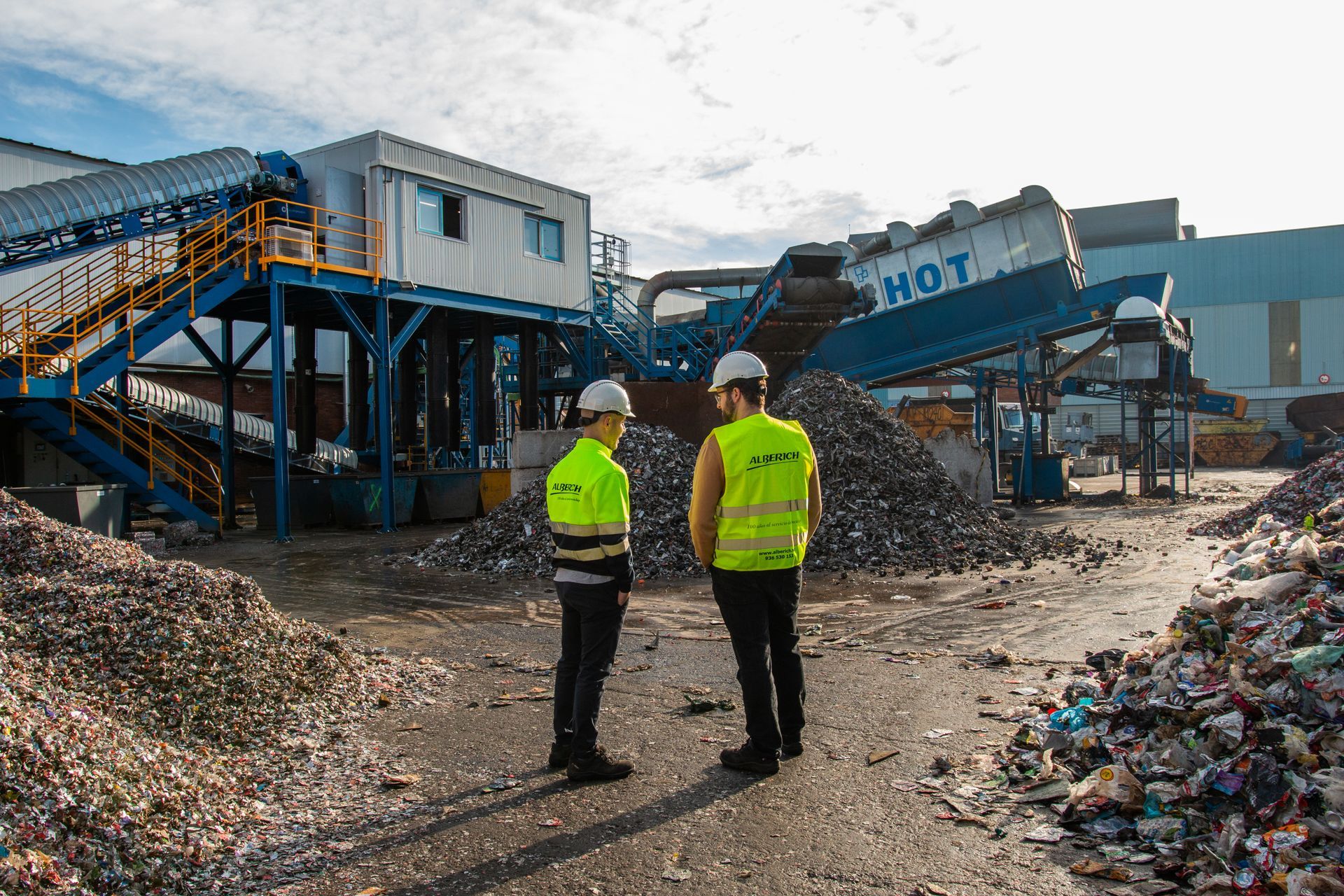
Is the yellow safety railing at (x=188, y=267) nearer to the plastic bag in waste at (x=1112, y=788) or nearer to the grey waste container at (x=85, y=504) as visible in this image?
the grey waste container at (x=85, y=504)

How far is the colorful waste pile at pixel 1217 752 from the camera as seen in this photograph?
10.3 feet

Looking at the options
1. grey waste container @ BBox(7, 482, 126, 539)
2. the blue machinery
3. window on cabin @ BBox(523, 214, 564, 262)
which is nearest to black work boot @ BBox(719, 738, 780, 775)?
the blue machinery

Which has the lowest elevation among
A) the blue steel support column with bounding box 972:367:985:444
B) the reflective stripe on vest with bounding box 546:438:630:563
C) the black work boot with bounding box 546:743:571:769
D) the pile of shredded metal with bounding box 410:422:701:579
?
the black work boot with bounding box 546:743:571:769

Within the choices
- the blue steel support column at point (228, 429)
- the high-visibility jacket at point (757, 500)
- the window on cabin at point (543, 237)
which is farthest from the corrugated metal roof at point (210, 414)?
the high-visibility jacket at point (757, 500)

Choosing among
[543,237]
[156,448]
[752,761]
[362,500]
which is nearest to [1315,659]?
[752,761]

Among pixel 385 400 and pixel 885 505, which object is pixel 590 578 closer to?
pixel 885 505

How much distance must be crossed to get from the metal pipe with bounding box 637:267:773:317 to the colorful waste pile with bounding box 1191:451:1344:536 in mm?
13185

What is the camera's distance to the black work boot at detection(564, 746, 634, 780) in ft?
13.6

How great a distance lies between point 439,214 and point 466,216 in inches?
23.5

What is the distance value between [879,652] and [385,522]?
41.2 ft

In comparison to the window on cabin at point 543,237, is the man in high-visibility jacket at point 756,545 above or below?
below

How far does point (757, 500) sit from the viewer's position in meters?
4.26

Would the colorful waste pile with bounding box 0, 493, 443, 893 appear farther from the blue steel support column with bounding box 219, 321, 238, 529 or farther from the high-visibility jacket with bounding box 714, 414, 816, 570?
the blue steel support column with bounding box 219, 321, 238, 529

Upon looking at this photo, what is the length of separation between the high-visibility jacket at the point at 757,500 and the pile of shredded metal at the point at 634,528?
6324mm
